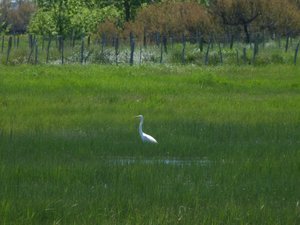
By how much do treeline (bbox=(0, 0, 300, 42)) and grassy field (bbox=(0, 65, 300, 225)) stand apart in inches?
1076

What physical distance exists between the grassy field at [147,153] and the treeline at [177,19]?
2732cm

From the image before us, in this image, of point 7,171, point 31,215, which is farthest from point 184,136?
point 31,215

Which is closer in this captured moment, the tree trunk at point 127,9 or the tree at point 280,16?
the tree at point 280,16

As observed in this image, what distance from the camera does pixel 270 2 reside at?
51656 millimetres

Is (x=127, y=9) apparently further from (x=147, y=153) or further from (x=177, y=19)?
(x=147, y=153)

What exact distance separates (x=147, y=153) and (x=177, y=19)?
43247mm

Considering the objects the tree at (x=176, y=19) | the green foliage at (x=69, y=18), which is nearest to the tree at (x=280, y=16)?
the tree at (x=176, y=19)

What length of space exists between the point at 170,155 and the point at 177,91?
11.0 metres

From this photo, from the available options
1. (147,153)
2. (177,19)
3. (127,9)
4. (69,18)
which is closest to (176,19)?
(177,19)

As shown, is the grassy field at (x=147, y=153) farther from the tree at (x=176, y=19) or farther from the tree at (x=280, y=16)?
the tree at (x=176, y=19)

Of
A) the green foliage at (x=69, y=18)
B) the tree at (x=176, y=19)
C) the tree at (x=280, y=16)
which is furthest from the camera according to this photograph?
the green foliage at (x=69, y=18)

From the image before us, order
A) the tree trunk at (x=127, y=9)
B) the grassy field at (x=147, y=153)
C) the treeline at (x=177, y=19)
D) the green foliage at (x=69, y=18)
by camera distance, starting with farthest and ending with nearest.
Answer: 1. the tree trunk at (x=127, y=9)
2. the green foliage at (x=69, y=18)
3. the treeline at (x=177, y=19)
4. the grassy field at (x=147, y=153)

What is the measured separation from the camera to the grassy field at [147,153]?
855 cm

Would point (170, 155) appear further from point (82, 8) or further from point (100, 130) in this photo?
point (82, 8)
